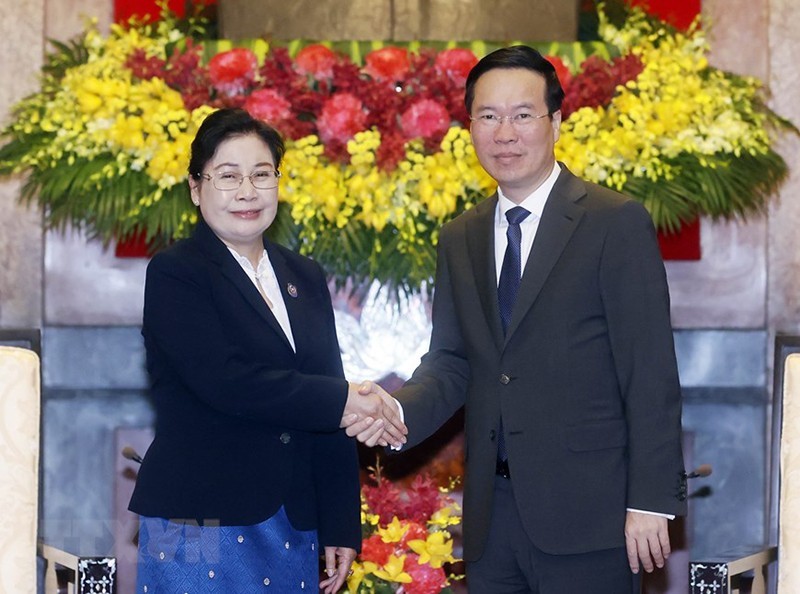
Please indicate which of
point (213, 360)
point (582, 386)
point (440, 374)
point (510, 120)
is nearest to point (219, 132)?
point (213, 360)

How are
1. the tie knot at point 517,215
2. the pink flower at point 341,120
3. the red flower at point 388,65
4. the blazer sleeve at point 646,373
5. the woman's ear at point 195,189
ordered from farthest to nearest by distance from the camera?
the red flower at point 388,65
the pink flower at point 341,120
the tie knot at point 517,215
the woman's ear at point 195,189
the blazer sleeve at point 646,373

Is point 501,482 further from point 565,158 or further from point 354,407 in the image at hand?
point 565,158

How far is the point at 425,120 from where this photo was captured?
325cm

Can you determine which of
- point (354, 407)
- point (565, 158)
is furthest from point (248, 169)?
point (565, 158)

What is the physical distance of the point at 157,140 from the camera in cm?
324

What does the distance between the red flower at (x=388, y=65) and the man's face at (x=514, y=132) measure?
801 mm

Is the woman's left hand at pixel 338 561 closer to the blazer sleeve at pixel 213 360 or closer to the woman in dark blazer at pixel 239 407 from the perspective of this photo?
the woman in dark blazer at pixel 239 407

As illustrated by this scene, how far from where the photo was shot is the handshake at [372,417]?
2.51 metres

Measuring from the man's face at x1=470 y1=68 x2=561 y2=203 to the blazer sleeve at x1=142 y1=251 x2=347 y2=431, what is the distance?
56 cm

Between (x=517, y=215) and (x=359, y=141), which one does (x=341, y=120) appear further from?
(x=517, y=215)

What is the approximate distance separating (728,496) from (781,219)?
2.83 ft

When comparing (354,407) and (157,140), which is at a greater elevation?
(157,140)

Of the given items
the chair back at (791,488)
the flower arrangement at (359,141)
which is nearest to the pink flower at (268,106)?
the flower arrangement at (359,141)

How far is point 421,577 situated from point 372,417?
0.65 m
